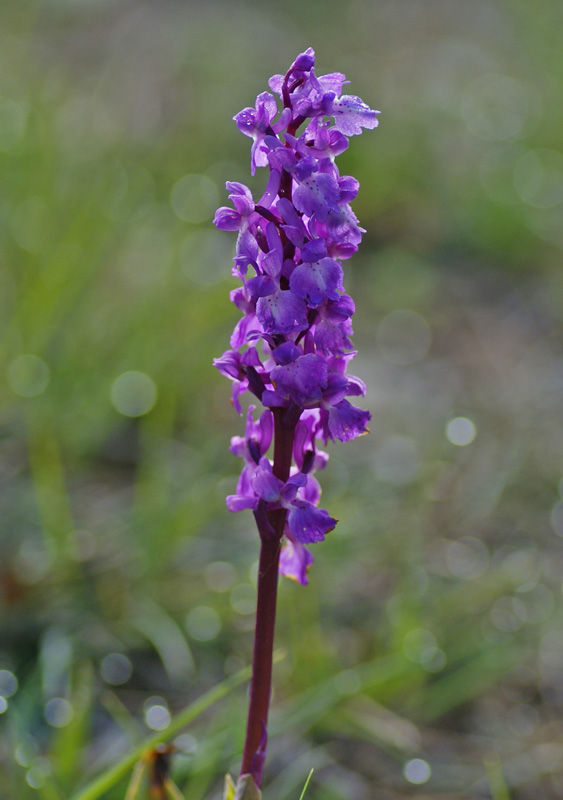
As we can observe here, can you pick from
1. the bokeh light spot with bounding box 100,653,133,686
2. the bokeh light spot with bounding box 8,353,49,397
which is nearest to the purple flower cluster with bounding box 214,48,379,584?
the bokeh light spot with bounding box 100,653,133,686

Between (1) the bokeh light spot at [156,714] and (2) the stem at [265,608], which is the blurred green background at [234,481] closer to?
(1) the bokeh light spot at [156,714]

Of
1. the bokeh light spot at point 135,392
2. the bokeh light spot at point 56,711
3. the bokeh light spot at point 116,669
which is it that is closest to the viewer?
the bokeh light spot at point 56,711

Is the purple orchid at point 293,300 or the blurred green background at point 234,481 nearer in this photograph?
the purple orchid at point 293,300

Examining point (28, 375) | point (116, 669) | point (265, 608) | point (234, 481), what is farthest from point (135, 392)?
point (265, 608)

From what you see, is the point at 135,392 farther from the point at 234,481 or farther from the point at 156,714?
the point at 156,714

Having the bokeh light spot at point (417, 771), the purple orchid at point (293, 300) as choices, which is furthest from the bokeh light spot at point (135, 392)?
the purple orchid at point (293, 300)

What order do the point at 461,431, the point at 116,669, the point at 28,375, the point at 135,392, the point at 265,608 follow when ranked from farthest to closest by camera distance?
1. the point at 461,431
2. the point at 135,392
3. the point at 28,375
4. the point at 116,669
5. the point at 265,608

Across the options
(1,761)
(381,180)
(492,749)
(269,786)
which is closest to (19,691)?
(1,761)
